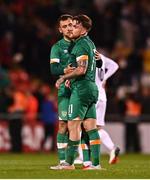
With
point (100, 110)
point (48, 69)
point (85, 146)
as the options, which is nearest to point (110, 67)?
point (100, 110)

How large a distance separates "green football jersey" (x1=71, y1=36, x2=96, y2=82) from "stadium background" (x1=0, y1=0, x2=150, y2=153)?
1099cm

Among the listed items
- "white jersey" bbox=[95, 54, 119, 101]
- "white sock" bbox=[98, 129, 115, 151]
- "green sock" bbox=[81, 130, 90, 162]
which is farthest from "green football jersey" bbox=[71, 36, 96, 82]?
"white sock" bbox=[98, 129, 115, 151]

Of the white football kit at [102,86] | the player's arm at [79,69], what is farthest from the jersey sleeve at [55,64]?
the white football kit at [102,86]

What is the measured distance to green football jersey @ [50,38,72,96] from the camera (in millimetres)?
15055

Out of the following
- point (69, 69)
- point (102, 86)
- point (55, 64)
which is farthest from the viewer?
point (102, 86)

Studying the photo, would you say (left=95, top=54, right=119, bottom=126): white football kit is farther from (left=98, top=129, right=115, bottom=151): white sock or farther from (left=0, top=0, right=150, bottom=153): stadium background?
(left=0, top=0, right=150, bottom=153): stadium background

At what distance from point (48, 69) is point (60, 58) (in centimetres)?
1322

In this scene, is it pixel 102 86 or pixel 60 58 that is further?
pixel 102 86

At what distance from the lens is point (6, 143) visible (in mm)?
25359

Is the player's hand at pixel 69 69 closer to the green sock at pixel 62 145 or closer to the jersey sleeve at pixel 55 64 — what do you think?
the jersey sleeve at pixel 55 64

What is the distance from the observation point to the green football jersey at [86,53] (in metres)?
14.1

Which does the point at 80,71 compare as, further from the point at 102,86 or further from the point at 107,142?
the point at 107,142

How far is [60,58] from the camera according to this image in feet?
50.7

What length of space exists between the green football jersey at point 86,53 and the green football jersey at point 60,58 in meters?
0.73
